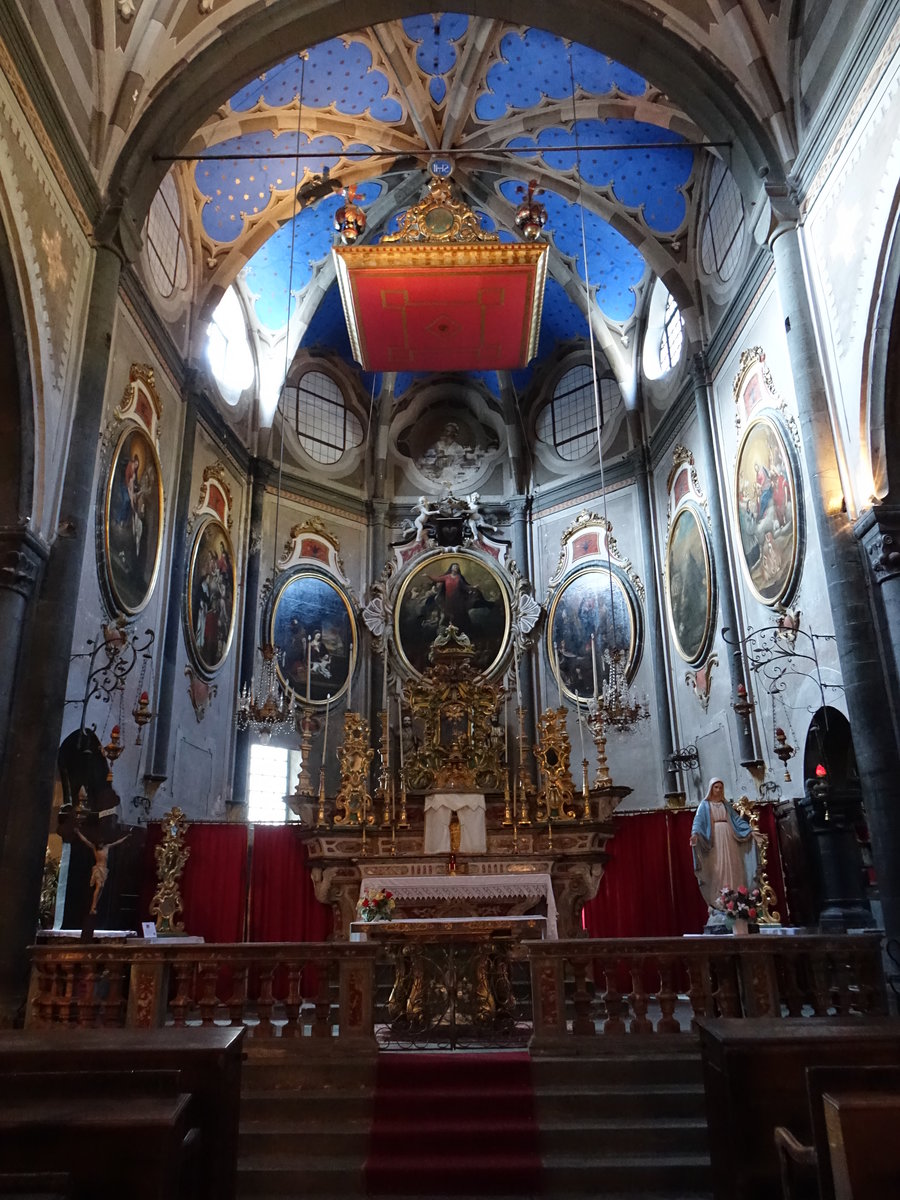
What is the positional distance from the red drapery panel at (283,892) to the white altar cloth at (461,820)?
1.96 meters

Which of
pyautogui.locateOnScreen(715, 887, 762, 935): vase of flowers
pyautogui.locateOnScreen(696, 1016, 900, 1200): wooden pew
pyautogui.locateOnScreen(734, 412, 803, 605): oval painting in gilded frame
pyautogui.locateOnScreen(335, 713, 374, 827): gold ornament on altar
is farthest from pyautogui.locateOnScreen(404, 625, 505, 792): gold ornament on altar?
pyautogui.locateOnScreen(696, 1016, 900, 1200): wooden pew

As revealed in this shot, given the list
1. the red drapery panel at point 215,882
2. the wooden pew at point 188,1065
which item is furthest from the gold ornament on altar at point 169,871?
the wooden pew at point 188,1065

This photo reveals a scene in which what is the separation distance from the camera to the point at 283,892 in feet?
42.4

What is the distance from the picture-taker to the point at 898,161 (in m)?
8.08

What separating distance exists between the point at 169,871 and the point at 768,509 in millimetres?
9037

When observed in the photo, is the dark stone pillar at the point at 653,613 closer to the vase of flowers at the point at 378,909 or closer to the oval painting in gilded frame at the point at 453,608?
the oval painting in gilded frame at the point at 453,608

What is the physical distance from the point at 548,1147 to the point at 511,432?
15818mm

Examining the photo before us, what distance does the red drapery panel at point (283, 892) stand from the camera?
12773 mm

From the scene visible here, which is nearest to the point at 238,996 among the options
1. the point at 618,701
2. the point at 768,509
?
the point at 618,701

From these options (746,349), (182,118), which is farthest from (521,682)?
(182,118)

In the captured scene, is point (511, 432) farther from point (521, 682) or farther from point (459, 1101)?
point (459, 1101)

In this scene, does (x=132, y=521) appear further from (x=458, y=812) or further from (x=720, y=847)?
(x=720, y=847)

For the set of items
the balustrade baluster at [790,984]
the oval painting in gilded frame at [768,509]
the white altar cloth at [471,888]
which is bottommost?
the balustrade baluster at [790,984]

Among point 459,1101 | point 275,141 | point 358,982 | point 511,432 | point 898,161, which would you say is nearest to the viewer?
point 459,1101
